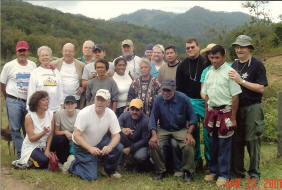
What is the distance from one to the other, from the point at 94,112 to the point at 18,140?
2.00 meters

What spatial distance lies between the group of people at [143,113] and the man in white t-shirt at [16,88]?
0.02 meters

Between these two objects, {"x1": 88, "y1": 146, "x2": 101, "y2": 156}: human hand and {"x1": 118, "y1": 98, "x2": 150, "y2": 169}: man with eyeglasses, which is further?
{"x1": 118, "y1": 98, "x2": 150, "y2": 169}: man with eyeglasses

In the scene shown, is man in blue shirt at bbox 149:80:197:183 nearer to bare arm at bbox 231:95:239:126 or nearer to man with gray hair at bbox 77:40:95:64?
bare arm at bbox 231:95:239:126

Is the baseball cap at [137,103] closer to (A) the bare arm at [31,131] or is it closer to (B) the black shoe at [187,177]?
(B) the black shoe at [187,177]

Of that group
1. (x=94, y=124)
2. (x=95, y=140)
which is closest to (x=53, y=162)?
(x=95, y=140)

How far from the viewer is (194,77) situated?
17.3ft

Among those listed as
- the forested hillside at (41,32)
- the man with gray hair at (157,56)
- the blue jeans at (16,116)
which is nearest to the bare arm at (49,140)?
the blue jeans at (16,116)

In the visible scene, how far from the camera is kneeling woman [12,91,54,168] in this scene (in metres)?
5.32

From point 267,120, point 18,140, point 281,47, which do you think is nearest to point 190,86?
point 18,140

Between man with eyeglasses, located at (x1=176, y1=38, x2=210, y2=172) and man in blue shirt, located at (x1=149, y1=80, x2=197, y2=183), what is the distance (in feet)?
1.08

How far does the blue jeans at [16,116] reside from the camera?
5.83m

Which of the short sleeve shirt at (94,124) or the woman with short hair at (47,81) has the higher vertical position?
the woman with short hair at (47,81)

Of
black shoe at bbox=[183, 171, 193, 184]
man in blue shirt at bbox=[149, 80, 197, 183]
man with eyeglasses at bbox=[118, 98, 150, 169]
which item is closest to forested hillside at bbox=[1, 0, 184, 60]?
man with eyeglasses at bbox=[118, 98, 150, 169]

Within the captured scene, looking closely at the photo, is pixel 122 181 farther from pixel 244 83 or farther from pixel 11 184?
pixel 244 83
